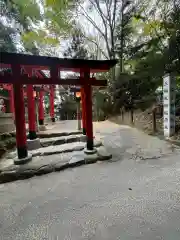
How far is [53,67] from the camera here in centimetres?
340

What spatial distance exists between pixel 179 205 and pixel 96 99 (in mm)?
10103

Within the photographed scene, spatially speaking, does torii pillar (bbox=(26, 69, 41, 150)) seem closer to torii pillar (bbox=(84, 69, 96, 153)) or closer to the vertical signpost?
torii pillar (bbox=(84, 69, 96, 153))

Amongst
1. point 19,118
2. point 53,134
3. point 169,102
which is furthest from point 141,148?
point 19,118

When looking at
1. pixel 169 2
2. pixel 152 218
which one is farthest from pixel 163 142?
pixel 169 2

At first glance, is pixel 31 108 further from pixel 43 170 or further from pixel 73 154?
pixel 43 170

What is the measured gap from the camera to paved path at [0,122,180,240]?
1557mm

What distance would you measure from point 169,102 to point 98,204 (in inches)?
148

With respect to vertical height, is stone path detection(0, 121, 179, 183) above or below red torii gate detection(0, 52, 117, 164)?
below

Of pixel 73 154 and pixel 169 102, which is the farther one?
pixel 169 102

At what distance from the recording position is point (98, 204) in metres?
2.01

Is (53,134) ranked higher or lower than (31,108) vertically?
lower

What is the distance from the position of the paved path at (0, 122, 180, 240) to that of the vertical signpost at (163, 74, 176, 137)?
1643 millimetres

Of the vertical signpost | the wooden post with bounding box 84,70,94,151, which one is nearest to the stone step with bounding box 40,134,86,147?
the wooden post with bounding box 84,70,94,151

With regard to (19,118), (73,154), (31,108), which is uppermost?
(31,108)
